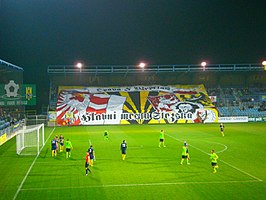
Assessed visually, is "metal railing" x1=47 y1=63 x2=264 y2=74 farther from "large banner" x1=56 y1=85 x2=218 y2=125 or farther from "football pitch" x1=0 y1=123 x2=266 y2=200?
"football pitch" x1=0 y1=123 x2=266 y2=200

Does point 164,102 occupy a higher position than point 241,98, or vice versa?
point 241,98

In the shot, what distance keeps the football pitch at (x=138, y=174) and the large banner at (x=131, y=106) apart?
22.9 m

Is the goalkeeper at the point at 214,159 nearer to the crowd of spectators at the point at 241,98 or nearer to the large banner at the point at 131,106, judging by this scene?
the large banner at the point at 131,106

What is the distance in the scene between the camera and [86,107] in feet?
173

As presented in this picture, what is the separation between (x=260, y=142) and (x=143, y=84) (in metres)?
31.9

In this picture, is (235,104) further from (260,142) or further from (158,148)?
(158,148)

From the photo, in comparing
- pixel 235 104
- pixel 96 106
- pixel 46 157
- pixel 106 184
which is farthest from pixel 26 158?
pixel 235 104

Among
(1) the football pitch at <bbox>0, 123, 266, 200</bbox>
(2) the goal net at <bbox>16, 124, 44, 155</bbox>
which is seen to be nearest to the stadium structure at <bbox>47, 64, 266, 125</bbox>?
(2) the goal net at <bbox>16, 124, 44, 155</bbox>

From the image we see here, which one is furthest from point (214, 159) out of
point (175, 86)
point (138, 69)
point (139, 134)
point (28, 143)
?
point (175, 86)

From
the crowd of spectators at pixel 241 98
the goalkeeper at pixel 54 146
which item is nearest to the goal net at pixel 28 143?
the goalkeeper at pixel 54 146

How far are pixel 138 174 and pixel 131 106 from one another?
35.4 meters

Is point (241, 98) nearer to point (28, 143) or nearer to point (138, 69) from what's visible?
point (138, 69)

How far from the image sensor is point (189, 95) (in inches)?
2232

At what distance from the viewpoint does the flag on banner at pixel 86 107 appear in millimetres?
51531
